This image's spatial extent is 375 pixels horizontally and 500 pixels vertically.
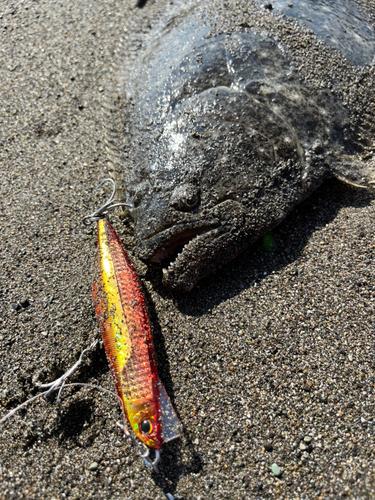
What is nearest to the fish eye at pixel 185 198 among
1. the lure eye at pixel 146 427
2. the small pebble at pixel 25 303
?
the small pebble at pixel 25 303

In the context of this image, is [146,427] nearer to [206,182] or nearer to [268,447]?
[268,447]

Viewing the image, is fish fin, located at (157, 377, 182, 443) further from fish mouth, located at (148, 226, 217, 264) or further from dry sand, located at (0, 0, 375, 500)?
fish mouth, located at (148, 226, 217, 264)

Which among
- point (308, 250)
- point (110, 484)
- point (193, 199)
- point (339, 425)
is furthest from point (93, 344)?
point (308, 250)

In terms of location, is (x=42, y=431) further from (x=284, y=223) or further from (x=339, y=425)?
(x=284, y=223)

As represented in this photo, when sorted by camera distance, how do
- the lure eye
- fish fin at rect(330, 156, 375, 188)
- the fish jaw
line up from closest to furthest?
the lure eye, the fish jaw, fish fin at rect(330, 156, 375, 188)

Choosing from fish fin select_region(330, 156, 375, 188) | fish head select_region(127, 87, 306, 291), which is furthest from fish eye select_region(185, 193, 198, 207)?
fish fin select_region(330, 156, 375, 188)

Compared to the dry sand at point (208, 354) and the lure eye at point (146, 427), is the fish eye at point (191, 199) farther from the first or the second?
the lure eye at point (146, 427)
